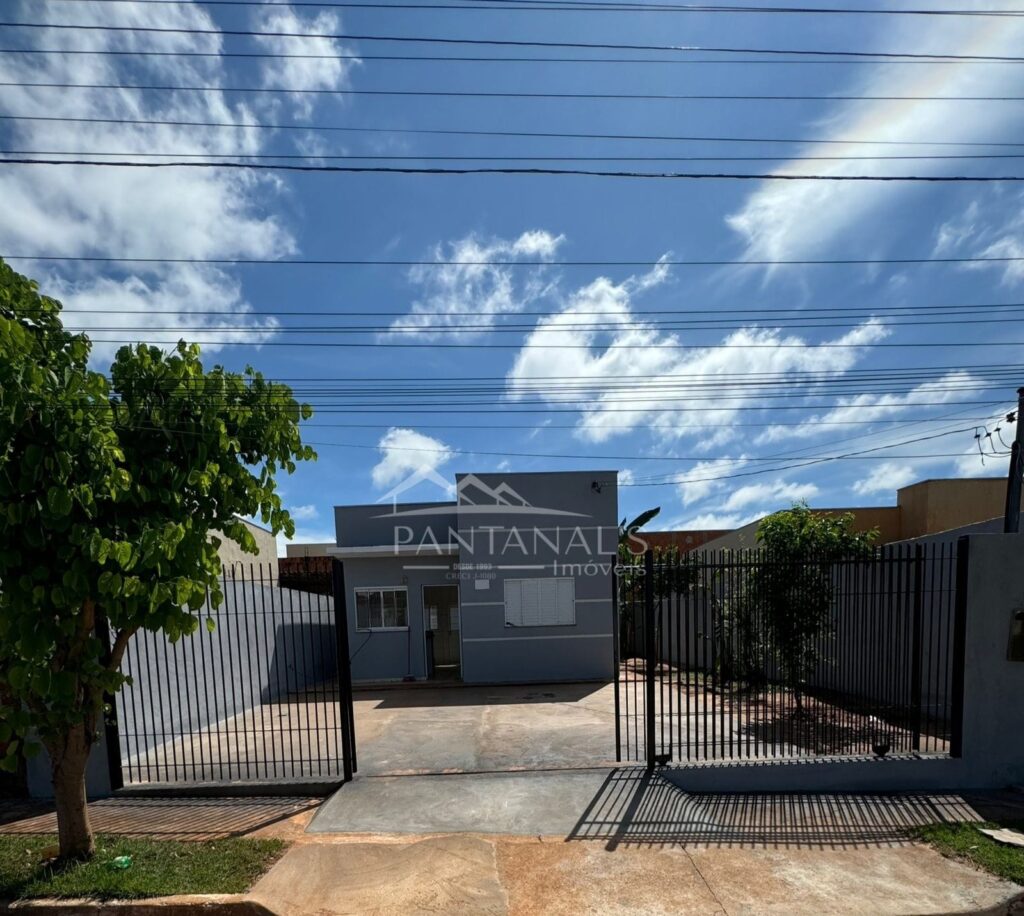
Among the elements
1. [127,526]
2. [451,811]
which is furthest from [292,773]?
[127,526]

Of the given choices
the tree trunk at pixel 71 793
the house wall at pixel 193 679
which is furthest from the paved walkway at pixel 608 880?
the house wall at pixel 193 679

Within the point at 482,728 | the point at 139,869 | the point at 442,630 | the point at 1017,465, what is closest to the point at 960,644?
the point at 1017,465

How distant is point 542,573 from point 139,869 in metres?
9.12

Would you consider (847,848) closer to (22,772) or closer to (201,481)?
(201,481)

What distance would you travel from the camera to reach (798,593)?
767cm

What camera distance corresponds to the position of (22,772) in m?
5.58

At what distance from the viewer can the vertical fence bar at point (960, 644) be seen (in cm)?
541

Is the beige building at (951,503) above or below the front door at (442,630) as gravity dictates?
above

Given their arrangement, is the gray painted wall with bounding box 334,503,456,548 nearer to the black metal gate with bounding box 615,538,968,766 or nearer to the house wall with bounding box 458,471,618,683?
the house wall with bounding box 458,471,618,683

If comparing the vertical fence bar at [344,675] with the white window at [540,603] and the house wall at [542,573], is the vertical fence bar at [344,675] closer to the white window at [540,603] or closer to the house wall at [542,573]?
the house wall at [542,573]

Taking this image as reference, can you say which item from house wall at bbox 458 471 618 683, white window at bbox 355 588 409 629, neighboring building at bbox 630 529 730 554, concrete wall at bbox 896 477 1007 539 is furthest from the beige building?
white window at bbox 355 588 409 629

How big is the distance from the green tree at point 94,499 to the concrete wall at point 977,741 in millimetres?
4777

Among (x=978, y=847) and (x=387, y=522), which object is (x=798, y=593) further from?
(x=387, y=522)

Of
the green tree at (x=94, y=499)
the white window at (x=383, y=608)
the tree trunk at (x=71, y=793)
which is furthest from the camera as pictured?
the white window at (x=383, y=608)
